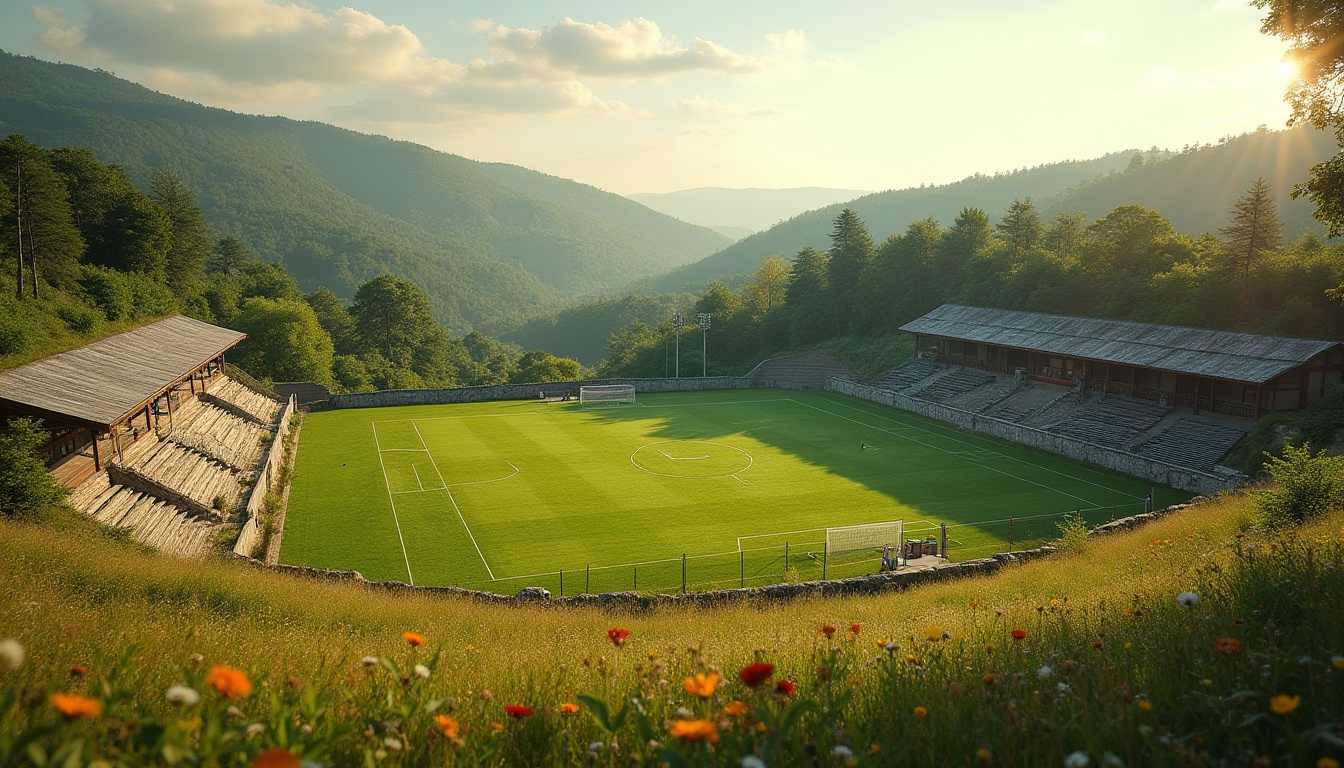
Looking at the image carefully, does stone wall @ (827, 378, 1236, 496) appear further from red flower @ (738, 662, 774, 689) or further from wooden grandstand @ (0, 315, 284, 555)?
wooden grandstand @ (0, 315, 284, 555)

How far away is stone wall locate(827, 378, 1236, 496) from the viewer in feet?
93.6

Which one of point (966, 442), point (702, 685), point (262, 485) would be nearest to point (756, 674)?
point (702, 685)

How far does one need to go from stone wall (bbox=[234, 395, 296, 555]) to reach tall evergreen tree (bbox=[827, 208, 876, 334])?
45.4m

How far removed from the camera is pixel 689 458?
35188mm

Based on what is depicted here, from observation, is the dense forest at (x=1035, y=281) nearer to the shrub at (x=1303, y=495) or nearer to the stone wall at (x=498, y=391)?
the stone wall at (x=498, y=391)

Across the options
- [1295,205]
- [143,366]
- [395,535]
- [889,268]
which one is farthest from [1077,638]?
[1295,205]

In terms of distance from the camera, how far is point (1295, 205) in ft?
293

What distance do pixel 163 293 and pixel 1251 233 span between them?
66.6 meters

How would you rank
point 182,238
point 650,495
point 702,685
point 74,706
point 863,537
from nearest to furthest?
point 74,706 → point 702,685 → point 863,537 → point 650,495 → point 182,238

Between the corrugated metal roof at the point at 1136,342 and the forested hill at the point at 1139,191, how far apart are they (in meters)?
45.4

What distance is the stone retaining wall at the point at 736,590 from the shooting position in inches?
671

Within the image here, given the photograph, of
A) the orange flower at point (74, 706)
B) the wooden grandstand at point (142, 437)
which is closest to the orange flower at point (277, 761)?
the orange flower at point (74, 706)

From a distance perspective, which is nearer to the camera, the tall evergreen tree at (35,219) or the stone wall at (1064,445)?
the stone wall at (1064,445)

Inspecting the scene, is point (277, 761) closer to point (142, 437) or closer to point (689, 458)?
Result: point (142, 437)
